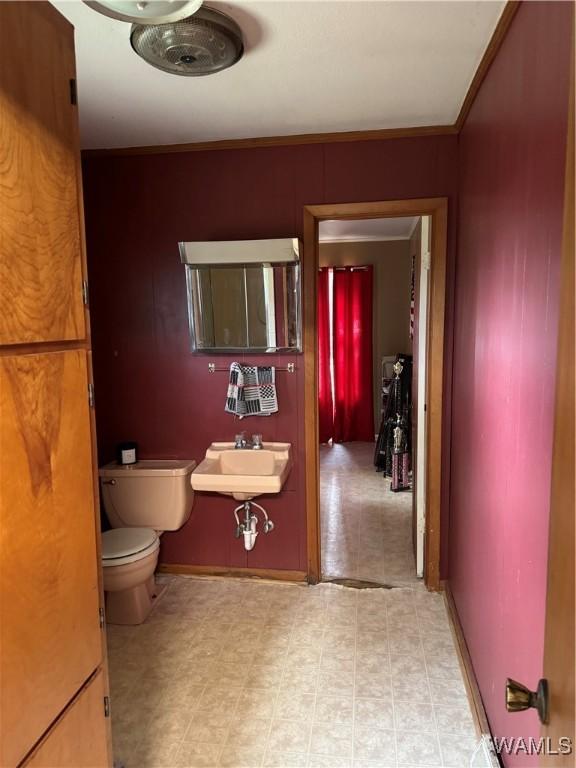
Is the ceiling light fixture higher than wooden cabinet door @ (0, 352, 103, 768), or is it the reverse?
the ceiling light fixture

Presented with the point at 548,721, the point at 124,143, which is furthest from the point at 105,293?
the point at 548,721

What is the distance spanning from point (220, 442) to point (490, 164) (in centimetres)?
195

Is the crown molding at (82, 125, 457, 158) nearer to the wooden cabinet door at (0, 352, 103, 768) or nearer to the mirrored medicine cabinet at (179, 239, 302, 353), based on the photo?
the mirrored medicine cabinet at (179, 239, 302, 353)

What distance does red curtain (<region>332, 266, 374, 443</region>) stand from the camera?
5855mm

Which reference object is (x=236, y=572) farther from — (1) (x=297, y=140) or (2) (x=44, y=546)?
(1) (x=297, y=140)

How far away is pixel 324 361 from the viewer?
5.99 metres

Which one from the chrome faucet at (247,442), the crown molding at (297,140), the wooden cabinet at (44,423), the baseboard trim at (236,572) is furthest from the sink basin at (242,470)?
the crown molding at (297,140)

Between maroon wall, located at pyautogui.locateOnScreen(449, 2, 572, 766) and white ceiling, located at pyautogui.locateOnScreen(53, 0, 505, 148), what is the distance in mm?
185

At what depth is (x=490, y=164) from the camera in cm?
179

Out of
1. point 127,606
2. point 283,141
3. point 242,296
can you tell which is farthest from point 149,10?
point 127,606

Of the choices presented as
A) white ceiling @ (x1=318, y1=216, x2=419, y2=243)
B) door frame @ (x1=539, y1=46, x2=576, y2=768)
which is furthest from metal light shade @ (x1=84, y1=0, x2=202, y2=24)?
white ceiling @ (x1=318, y1=216, x2=419, y2=243)

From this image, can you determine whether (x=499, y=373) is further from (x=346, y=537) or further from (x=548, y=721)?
(x=346, y=537)

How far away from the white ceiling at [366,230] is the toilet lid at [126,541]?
2887 millimetres

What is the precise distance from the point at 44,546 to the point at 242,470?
1742 millimetres
